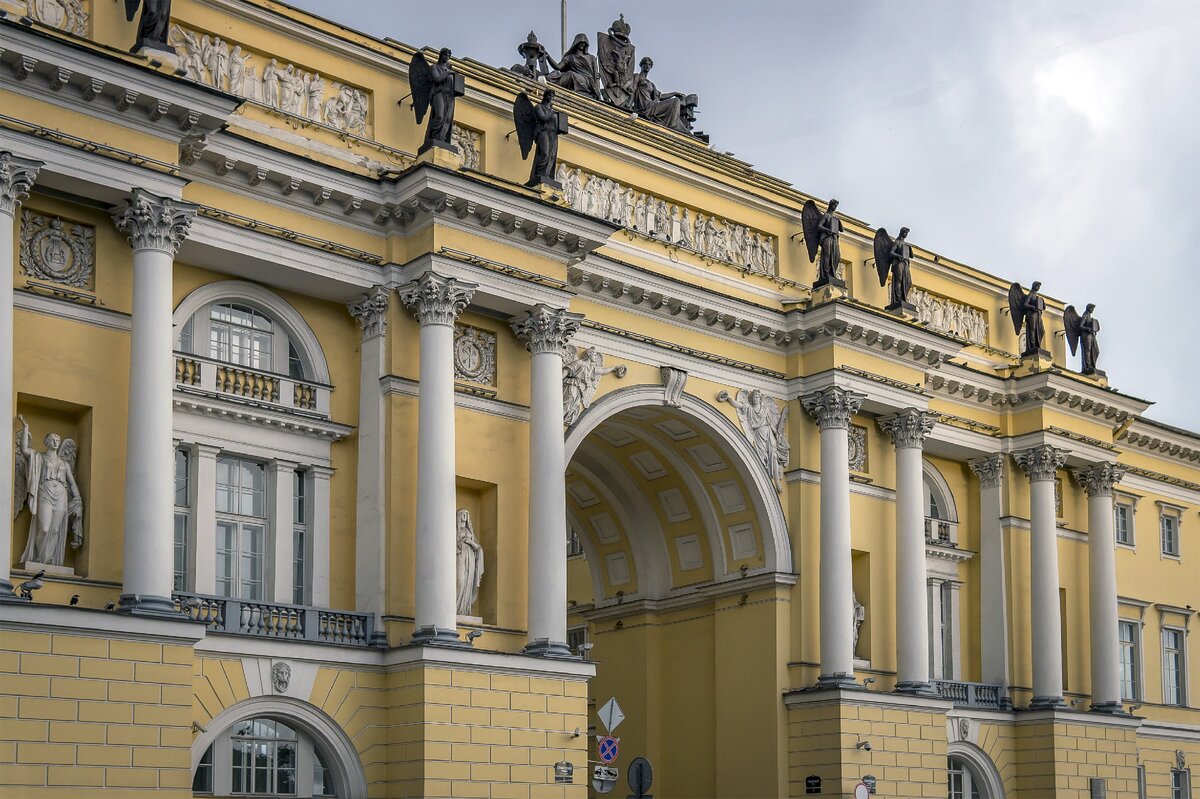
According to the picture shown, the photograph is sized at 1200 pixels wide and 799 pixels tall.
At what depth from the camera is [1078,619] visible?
120 ft

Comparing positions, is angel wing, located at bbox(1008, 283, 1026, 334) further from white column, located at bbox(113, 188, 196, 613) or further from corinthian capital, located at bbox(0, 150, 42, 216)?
corinthian capital, located at bbox(0, 150, 42, 216)

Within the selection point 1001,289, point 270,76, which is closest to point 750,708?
point 1001,289

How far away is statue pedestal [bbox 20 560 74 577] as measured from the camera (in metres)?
20.8

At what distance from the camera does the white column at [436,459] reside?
24.1 m

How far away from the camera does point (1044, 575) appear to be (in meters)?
35.0

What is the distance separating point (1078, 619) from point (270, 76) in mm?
21479

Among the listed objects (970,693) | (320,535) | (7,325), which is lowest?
(970,693)

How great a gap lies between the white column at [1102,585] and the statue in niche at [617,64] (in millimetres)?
13384

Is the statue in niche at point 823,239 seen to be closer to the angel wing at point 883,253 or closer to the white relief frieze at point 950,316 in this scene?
the angel wing at point 883,253

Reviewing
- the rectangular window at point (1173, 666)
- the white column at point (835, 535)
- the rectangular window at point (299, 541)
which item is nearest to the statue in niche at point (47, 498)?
the rectangular window at point (299, 541)

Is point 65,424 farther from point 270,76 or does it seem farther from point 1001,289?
point 1001,289

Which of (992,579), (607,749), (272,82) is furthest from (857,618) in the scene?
(272,82)

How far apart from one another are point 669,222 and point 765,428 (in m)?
4.29

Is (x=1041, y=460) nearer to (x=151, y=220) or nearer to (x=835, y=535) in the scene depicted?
(x=835, y=535)
